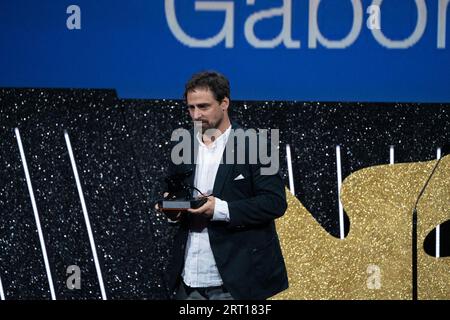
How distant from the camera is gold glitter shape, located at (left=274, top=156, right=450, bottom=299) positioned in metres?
4.50

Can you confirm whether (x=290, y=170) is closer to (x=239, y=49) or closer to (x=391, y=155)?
(x=391, y=155)

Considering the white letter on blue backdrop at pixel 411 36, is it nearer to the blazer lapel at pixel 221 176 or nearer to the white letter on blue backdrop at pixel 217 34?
the white letter on blue backdrop at pixel 217 34

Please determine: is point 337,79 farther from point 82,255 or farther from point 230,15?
point 82,255

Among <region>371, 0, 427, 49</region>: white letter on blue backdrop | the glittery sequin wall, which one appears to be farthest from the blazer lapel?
<region>371, 0, 427, 49</region>: white letter on blue backdrop

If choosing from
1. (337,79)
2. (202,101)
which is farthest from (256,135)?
(337,79)

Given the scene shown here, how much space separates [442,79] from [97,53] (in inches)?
68.9

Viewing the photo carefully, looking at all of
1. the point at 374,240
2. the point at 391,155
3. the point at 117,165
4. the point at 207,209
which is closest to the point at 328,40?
the point at 391,155

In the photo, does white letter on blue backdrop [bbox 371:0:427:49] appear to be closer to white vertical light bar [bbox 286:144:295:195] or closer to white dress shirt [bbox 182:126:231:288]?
white vertical light bar [bbox 286:144:295:195]

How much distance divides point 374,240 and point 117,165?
1.38m

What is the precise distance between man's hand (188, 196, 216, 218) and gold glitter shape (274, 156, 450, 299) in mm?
1459

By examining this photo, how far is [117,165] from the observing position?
180 inches

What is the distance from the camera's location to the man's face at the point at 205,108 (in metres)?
3.24

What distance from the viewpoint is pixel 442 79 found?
14.6 feet

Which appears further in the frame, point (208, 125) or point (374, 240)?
point (374, 240)
